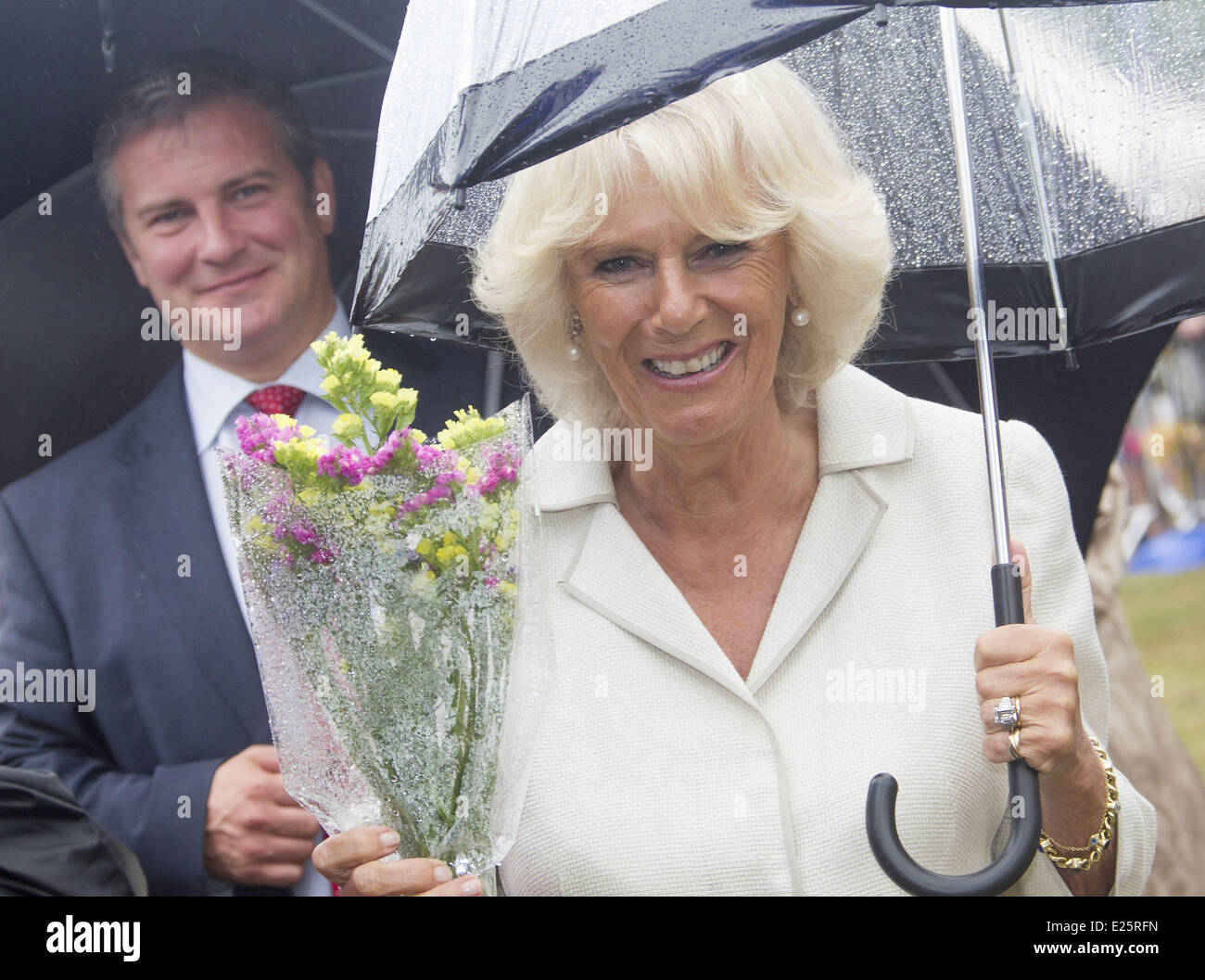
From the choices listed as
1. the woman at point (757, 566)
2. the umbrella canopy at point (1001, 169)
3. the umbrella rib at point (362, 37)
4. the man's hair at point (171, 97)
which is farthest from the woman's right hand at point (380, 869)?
the umbrella rib at point (362, 37)

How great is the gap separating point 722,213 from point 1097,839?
1.05 meters

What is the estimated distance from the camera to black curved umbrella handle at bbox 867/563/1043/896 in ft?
5.16

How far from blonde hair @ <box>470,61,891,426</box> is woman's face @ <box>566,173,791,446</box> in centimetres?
3

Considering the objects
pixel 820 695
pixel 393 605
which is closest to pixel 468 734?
pixel 393 605

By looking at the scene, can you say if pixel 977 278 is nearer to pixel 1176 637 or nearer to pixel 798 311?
pixel 798 311

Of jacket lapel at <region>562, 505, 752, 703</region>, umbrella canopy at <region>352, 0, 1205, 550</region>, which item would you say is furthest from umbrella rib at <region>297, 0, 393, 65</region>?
jacket lapel at <region>562, 505, 752, 703</region>

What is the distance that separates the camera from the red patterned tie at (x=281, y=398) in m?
2.38

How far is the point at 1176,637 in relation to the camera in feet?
8.95

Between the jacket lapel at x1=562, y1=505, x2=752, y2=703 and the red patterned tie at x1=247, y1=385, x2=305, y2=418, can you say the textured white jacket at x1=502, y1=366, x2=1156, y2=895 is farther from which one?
the red patterned tie at x1=247, y1=385, x2=305, y2=418

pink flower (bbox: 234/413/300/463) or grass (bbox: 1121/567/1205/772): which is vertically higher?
pink flower (bbox: 234/413/300/463)
